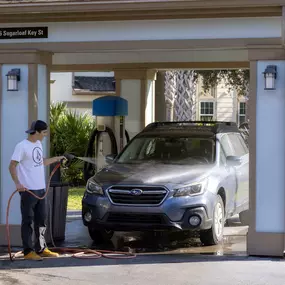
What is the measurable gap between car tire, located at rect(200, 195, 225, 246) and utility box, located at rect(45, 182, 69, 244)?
85.9 inches

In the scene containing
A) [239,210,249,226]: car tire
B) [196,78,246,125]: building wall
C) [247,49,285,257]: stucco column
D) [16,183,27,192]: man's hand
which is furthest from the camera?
[196,78,246,125]: building wall

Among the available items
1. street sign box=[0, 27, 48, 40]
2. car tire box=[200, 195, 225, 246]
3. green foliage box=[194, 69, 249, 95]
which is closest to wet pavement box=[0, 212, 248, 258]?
car tire box=[200, 195, 225, 246]

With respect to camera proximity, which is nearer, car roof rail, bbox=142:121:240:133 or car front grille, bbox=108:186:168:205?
car front grille, bbox=108:186:168:205

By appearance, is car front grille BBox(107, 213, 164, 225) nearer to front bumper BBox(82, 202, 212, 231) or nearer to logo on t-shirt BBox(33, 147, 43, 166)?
front bumper BBox(82, 202, 212, 231)

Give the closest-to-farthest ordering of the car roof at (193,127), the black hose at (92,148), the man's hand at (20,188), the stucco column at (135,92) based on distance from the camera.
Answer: the man's hand at (20,188) < the car roof at (193,127) < the black hose at (92,148) < the stucco column at (135,92)

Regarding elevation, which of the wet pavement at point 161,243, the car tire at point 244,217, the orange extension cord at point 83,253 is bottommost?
the wet pavement at point 161,243

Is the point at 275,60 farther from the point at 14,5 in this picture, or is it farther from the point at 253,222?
the point at 14,5

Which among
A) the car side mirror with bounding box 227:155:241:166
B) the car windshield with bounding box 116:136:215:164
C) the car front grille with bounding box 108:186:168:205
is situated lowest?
the car front grille with bounding box 108:186:168:205

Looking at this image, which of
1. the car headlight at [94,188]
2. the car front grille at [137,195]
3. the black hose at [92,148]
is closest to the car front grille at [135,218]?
the car front grille at [137,195]

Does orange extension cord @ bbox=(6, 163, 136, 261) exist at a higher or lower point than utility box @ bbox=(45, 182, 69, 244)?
lower

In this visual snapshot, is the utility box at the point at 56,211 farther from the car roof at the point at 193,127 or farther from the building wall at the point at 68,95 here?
the building wall at the point at 68,95

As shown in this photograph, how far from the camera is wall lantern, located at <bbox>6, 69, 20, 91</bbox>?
10.6 meters

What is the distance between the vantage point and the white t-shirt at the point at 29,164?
9508mm

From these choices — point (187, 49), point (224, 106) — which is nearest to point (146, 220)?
point (187, 49)
